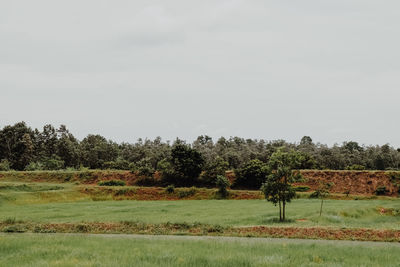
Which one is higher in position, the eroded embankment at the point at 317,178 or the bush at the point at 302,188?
the eroded embankment at the point at 317,178

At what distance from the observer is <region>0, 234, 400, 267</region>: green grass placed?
11875 mm

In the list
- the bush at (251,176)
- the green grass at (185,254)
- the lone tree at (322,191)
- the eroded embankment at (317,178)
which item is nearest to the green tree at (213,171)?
the bush at (251,176)

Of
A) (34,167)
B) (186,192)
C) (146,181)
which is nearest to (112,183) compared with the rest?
(146,181)

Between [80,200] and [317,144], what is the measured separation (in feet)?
381

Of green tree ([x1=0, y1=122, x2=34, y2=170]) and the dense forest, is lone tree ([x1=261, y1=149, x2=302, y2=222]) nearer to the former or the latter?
the dense forest

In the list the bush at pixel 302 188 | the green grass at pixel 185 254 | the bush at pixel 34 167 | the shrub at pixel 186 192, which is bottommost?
the shrub at pixel 186 192

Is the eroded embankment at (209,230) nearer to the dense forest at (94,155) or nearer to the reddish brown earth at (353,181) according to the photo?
the reddish brown earth at (353,181)

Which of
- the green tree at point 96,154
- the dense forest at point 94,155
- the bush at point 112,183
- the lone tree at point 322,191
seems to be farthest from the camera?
the green tree at point 96,154

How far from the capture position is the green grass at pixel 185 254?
11.9 metres

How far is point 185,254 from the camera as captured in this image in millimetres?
12852

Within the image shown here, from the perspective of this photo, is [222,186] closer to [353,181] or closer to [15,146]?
[353,181]

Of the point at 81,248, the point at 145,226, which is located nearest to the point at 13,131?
the point at 145,226

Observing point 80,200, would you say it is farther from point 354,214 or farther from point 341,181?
point 341,181

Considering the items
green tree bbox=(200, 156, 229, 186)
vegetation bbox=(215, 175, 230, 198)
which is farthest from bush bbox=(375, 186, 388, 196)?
green tree bbox=(200, 156, 229, 186)
